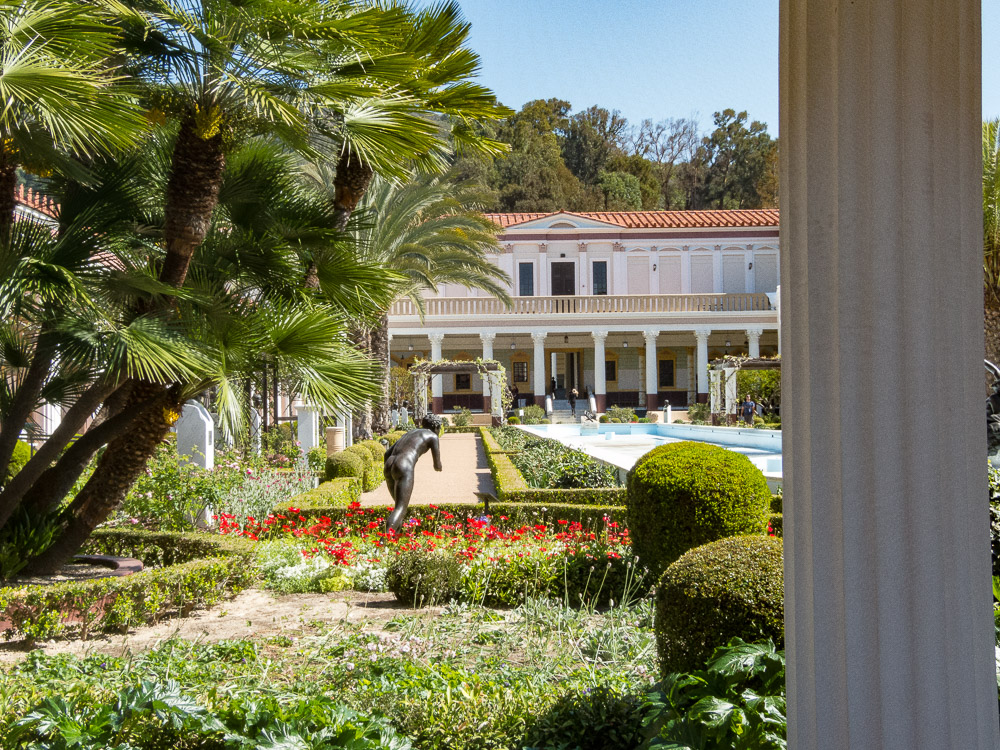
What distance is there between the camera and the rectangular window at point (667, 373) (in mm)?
36469

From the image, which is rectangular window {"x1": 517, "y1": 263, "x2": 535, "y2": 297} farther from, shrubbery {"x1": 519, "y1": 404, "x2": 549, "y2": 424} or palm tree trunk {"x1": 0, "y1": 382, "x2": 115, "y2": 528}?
palm tree trunk {"x1": 0, "y1": 382, "x2": 115, "y2": 528}

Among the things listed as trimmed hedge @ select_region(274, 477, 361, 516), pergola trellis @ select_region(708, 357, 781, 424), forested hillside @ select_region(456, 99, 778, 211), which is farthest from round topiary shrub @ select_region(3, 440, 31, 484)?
forested hillside @ select_region(456, 99, 778, 211)

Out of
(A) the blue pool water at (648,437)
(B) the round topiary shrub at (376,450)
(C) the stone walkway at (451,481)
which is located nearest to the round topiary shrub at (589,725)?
(C) the stone walkway at (451,481)

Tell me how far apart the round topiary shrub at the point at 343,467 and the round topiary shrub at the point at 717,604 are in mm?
8958

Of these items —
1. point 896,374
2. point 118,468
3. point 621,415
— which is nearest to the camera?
point 896,374

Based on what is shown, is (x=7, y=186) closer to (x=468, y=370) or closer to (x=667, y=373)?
(x=468, y=370)

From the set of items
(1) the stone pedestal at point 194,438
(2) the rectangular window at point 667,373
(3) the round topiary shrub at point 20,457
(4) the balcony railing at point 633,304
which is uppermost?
(4) the balcony railing at point 633,304

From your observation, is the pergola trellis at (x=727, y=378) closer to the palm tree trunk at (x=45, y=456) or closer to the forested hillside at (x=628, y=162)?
the forested hillside at (x=628, y=162)

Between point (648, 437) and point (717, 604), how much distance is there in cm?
2168

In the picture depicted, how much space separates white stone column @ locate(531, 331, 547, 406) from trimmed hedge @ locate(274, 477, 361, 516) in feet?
69.9

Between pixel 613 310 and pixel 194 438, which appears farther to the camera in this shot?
pixel 613 310

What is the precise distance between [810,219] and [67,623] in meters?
4.99

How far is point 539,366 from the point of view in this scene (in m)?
32.8

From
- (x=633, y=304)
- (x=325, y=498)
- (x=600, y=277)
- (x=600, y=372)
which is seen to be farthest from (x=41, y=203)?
(x=600, y=277)
